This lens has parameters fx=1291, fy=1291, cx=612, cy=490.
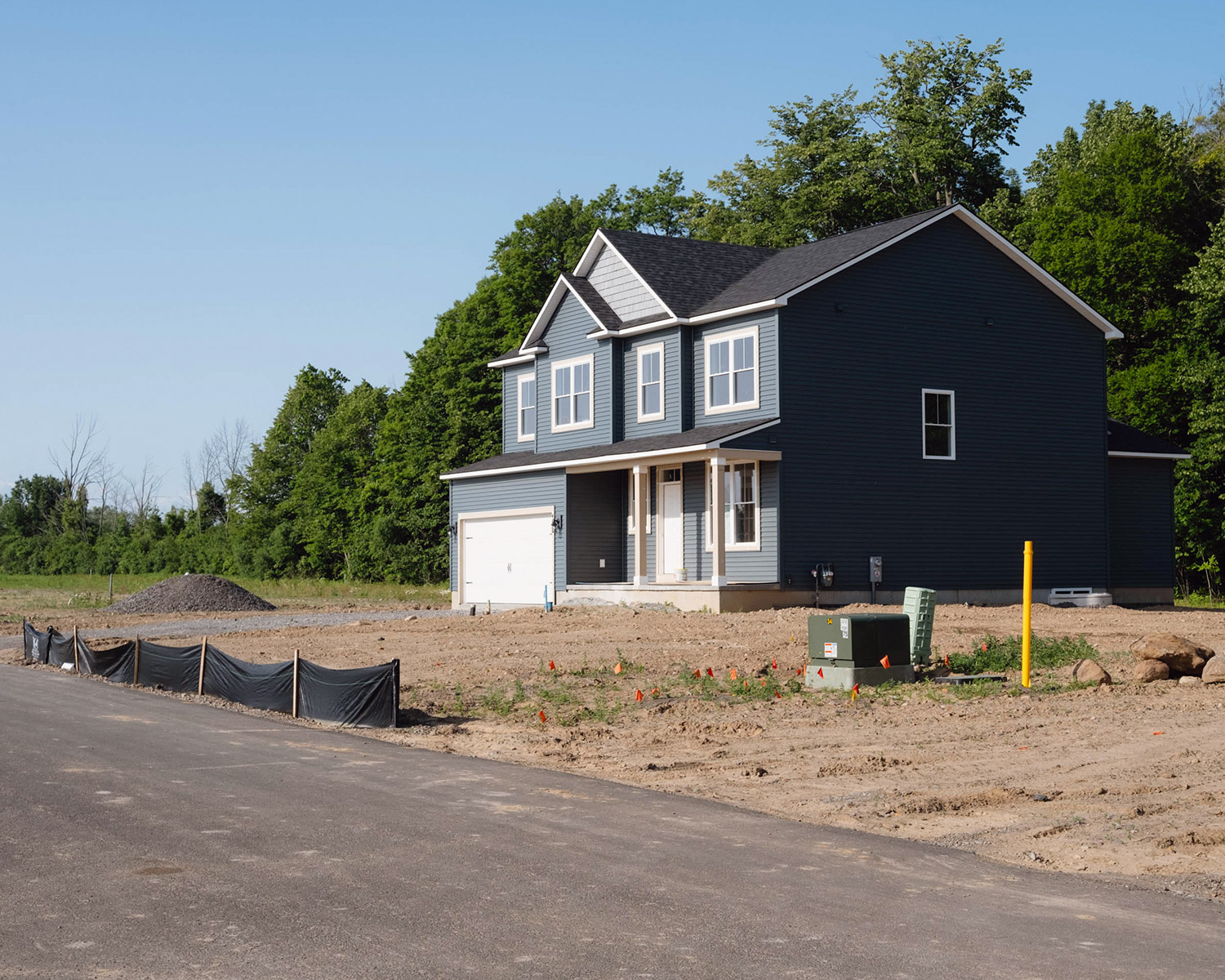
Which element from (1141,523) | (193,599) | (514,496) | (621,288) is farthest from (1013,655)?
(193,599)

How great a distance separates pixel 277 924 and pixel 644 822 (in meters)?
3.37

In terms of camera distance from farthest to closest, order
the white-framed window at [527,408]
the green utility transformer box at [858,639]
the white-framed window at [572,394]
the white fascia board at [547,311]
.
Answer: the white-framed window at [527,408] → the white fascia board at [547,311] → the white-framed window at [572,394] → the green utility transformer box at [858,639]

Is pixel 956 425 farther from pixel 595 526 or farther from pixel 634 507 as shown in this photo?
pixel 595 526

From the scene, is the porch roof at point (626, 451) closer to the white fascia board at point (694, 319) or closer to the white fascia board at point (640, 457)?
the white fascia board at point (640, 457)

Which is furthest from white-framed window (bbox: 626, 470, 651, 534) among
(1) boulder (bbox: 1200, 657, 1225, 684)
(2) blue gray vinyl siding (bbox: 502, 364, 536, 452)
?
(1) boulder (bbox: 1200, 657, 1225, 684)

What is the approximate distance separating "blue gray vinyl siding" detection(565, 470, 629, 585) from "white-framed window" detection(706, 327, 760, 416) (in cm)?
355

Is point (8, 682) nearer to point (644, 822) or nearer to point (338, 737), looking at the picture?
point (338, 737)

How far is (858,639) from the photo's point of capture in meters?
16.1

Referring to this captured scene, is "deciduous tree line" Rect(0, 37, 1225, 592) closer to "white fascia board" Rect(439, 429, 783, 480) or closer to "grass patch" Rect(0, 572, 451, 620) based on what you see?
"grass patch" Rect(0, 572, 451, 620)

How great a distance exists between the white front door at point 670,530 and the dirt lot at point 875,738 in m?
7.71

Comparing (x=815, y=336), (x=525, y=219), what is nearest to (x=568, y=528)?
(x=815, y=336)

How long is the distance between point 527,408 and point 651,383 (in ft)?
21.0

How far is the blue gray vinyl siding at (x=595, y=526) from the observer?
105 ft

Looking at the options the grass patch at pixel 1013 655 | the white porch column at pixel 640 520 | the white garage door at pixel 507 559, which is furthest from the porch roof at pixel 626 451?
the grass patch at pixel 1013 655
